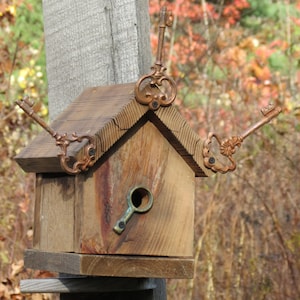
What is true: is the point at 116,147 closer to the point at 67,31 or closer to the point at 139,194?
the point at 139,194

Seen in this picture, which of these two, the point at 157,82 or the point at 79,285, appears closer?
the point at 157,82

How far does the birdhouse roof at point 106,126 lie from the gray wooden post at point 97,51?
0.31ft

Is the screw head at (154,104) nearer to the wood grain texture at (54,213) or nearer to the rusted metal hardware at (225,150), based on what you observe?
the rusted metal hardware at (225,150)

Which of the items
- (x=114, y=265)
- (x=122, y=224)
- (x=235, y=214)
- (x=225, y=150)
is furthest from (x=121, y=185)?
(x=235, y=214)

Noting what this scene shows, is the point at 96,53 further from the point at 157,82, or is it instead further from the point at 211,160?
the point at 211,160

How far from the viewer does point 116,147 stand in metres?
2.83

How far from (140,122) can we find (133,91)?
0.41 ft

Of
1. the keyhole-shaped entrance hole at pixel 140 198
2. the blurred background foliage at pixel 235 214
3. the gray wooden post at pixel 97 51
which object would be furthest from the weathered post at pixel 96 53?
the blurred background foliage at pixel 235 214

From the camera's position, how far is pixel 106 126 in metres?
2.73

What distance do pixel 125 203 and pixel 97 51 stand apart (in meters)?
0.54

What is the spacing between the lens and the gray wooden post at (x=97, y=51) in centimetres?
296

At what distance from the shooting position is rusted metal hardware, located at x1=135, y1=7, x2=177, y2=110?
271 cm

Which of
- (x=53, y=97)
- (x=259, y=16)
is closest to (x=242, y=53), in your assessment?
(x=259, y=16)

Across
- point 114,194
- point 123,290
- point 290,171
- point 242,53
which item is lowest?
point 123,290
